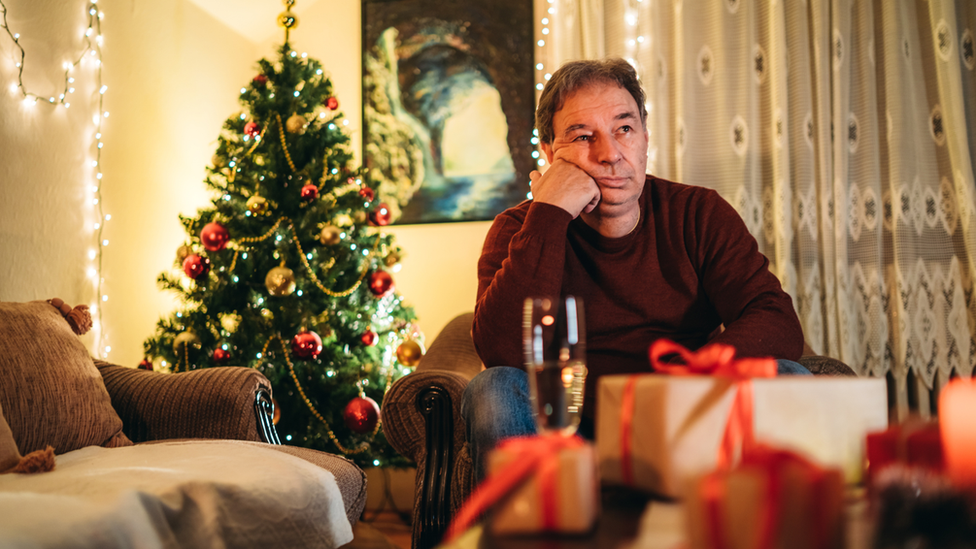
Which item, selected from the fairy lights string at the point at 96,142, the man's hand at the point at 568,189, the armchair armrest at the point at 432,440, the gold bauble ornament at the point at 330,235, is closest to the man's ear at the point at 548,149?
the man's hand at the point at 568,189

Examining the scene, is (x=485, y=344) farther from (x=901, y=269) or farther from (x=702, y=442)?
(x=901, y=269)

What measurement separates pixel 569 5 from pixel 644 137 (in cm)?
148

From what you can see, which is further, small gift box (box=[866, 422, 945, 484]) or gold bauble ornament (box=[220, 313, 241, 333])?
gold bauble ornament (box=[220, 313, 241, 333])

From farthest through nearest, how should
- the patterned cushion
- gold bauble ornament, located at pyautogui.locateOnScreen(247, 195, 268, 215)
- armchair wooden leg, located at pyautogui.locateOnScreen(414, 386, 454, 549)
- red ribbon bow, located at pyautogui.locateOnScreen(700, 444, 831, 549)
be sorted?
gold bauble ornament, located at pyautogui.locateOnScreen(247, 195, 268, 215)
armchair wooden leg, located at pyautogui.locateOnScreen(414, 386, 454, 549)
the patterned cushion
red ribbon bow, located at pyautogui.locateOnScreen(700, 444, 831, 549)

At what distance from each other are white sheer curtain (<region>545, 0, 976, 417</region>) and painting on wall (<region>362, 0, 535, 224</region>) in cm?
72

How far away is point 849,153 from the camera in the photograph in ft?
7.84

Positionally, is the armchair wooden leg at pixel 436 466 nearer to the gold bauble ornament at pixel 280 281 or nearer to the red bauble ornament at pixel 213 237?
the gold bauble ornament at pixel 280 281

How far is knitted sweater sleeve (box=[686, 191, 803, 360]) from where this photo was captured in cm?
122

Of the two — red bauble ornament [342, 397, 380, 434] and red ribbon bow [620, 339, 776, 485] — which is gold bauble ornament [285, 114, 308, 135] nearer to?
red bauble ornament [342, 397, 380, 434]

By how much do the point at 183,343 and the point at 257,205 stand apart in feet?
1.92

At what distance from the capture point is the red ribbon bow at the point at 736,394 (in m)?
0.64

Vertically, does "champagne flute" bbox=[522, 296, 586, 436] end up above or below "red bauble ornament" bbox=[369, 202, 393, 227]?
below

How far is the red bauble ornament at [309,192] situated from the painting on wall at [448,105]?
1.75 feet

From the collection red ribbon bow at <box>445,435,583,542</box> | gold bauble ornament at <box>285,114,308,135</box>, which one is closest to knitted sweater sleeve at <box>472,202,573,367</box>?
red ribbon bow at <box>445,435,583,542</box>
